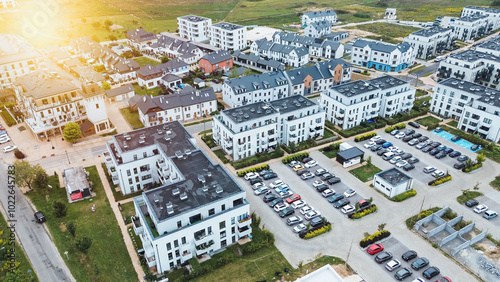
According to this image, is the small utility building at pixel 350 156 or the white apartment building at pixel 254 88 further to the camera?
the white apartment building at pixel 254 88

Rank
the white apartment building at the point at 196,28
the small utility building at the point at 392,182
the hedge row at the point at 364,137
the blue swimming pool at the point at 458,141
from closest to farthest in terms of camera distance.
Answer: the small utility building at the point at 392,182, the blue swimming pool at the point at 458,141, the hedge row at the point at 364,137, the white apartment building at the point at 196,28

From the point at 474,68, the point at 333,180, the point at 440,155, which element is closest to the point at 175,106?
the point at 333,180

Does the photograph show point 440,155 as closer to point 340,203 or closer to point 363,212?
point 363,212

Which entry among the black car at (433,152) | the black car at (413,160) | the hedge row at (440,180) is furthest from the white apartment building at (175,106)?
the hedge row at (440,180)

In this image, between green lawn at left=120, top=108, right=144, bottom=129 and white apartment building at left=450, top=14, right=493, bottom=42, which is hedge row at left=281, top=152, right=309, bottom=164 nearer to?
green lawn at left=120, top=108, right=144, bottom=129

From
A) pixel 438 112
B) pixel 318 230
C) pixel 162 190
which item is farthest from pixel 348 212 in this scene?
pixel 438 112

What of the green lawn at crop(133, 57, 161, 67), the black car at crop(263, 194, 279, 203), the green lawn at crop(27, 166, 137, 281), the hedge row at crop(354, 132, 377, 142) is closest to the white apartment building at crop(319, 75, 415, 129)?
the hedge row at crop(354, 132, 377, 142)

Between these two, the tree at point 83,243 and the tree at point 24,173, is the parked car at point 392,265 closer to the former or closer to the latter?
the tree at point 83,243
